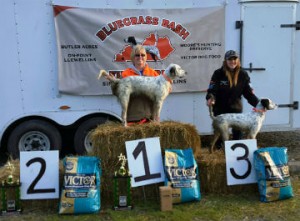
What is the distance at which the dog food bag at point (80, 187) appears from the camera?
12.0 feet

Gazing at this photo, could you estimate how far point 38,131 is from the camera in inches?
208

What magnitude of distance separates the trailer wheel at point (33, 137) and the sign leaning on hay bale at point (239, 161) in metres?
2.54

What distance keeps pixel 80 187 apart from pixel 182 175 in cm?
107

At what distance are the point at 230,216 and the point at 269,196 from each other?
0.55 metres

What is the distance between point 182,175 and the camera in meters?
3.90

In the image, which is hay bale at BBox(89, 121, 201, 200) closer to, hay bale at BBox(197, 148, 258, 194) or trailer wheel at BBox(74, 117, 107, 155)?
hay bale at BBox(197, 148, 258, 194)

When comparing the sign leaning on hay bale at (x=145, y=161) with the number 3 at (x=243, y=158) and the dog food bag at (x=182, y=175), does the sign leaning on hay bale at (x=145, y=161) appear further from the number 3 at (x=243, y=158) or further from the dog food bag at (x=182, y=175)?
the number 3 at (x=243, y=158)

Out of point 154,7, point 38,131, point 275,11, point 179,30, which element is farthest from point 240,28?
point 38,131

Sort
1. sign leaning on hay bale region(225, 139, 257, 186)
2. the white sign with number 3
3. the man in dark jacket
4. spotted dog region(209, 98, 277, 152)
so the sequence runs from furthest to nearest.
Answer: the man in dark jacket
spotted dog region(209, 98, 277, 152)
sign leaning on hay bale region(225, 139, 257, 186)
the white sign with number 3

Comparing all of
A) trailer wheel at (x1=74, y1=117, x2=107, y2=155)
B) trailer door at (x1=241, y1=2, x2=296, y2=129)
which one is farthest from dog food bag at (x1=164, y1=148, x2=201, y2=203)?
trailer door at (x1=241, y1=2, x2=296, y2=129)

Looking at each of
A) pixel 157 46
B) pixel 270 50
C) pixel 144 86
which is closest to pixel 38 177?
pixel 144 86

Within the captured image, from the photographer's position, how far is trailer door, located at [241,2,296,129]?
5.48 m

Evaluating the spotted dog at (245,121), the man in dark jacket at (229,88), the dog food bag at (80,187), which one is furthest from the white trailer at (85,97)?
the dog food bag at (80,187)

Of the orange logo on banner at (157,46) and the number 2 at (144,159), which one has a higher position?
the orange logo on banner at (157,46)
